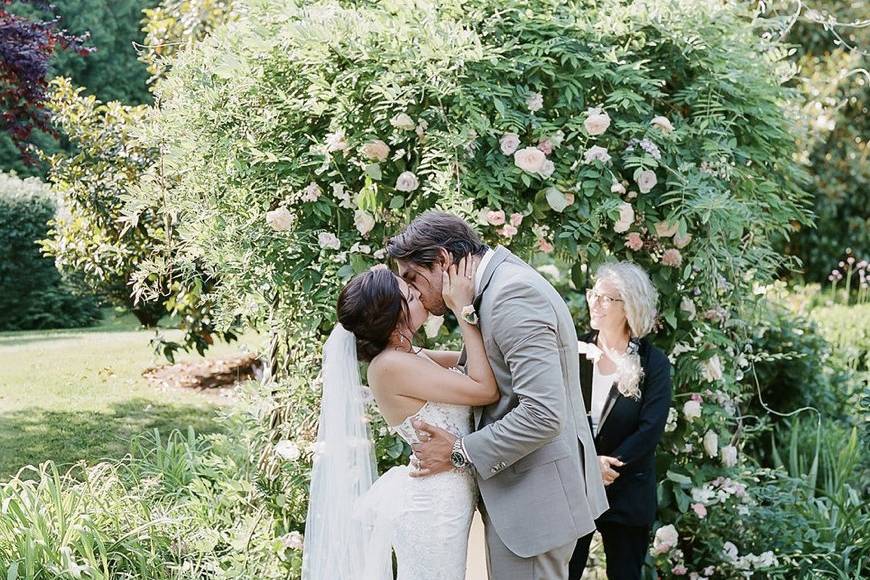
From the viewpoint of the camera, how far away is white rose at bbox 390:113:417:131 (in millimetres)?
3615

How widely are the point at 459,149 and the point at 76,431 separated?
310cm

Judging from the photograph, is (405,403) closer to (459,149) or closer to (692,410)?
(459,149)

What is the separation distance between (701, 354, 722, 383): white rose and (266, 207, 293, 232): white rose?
6.14ft

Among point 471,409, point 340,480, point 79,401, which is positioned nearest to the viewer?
point 471,409

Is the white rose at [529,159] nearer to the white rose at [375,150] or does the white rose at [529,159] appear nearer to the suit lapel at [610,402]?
the white rose at [375,150]

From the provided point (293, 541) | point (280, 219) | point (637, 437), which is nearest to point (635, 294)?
point (637, 437)

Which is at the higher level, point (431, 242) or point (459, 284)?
point (431, 242)

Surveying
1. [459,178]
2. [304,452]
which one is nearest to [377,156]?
[459,178]

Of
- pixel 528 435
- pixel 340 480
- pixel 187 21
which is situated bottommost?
pixel 340 480

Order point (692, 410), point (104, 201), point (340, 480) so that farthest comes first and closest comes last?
point (104, 201), point (692, 410), point (340, 480)

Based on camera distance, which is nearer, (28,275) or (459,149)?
(459,149)

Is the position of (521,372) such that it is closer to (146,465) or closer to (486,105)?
(486,105)

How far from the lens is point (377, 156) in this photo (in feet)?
12.2

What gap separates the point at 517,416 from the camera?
2625mm
